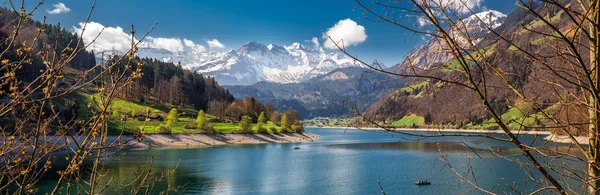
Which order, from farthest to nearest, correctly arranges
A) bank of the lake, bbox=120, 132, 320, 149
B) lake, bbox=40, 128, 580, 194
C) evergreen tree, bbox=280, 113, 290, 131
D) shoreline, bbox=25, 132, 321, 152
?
evergreen tree, bbox=280, 113, 290, 131 < bank of the lake, bbox=120, 132, 320, 149 < shoreline, bbox=25, 132, 321, 152 < lake, bbox=40, 128, 580, 194

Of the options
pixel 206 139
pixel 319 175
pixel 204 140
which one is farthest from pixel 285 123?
pixel 319 175

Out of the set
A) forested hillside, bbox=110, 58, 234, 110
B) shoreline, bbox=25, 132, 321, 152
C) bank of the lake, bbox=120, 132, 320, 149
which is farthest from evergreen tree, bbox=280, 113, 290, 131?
forested hillside, bbox=110, 58, 234, 110

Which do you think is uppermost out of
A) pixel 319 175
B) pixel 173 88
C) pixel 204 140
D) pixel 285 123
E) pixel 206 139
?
pixel 173 88

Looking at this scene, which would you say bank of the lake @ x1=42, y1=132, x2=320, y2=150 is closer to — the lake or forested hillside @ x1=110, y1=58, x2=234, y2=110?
the lake

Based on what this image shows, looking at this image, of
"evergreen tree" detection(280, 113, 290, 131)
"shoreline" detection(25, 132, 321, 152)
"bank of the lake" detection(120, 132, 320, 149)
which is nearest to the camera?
"shoreline" detection(25, 132, 321, 152)

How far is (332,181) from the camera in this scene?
45781mm

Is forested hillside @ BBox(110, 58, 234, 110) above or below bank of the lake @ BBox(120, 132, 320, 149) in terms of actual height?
above

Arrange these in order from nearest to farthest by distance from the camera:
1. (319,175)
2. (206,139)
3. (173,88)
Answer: (319,175) < (206,139) < (173,88)

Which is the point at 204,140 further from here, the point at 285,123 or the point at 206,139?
the point at 285,123

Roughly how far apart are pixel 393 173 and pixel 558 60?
4771 centimetres

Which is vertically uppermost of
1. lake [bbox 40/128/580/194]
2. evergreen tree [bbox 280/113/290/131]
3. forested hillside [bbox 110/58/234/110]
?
forested hillside [bbox 110/58/234/110]

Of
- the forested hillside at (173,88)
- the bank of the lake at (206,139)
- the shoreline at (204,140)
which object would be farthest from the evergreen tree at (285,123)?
the forested hillside at (173,88)

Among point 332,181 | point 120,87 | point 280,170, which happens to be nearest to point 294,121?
point 280,170

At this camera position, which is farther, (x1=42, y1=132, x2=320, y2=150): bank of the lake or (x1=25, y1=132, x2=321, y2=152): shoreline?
(x1=42, y1=132, x2=320, y2=150): bank of the lake
